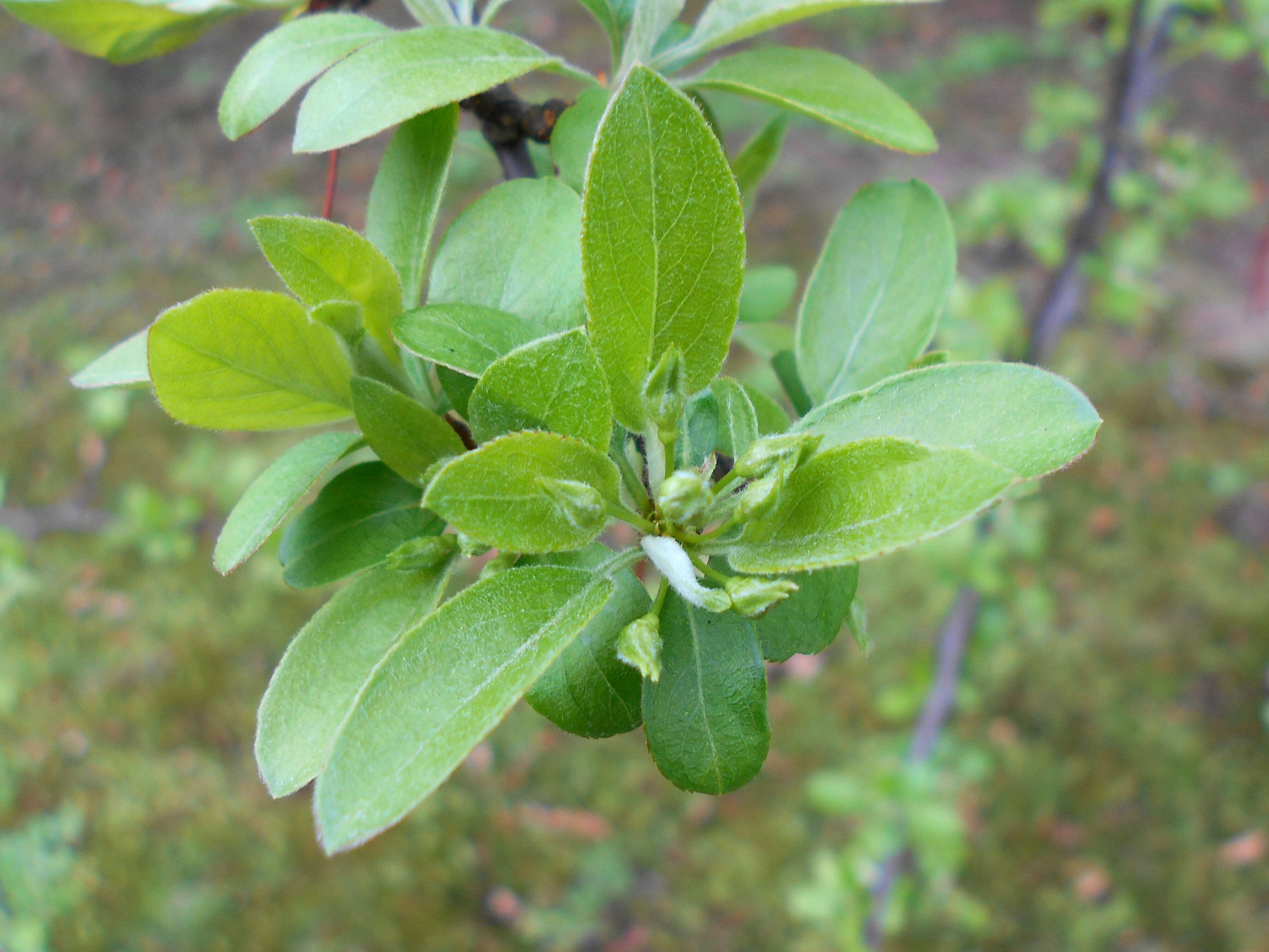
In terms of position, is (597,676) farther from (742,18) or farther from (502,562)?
(742,18)

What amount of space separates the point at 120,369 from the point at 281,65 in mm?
195

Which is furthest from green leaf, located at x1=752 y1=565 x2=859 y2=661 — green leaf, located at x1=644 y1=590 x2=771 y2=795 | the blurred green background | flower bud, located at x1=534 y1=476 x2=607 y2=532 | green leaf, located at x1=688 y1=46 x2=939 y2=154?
the blurred green background

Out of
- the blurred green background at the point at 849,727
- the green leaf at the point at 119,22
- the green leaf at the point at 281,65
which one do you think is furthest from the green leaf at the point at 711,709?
the blurred green background at the point at 849,727

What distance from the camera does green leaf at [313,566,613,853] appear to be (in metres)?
0.34

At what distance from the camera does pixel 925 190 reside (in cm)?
58

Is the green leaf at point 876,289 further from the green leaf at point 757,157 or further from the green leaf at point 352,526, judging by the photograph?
the green leaf at point 352,526

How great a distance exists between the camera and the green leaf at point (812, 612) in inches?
18.7

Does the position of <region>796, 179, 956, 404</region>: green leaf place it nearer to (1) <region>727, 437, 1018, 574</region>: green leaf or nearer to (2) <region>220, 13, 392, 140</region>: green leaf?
(1) <region>727, 437, 1018, 574</region>: green leaf

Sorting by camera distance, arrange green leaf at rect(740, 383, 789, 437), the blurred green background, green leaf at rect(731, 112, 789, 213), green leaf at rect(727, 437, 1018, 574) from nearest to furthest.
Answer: green leaf at rect(727, 437, 1018, 574) < green leaf at rect(740, 383, 789, 437) < green leaf at rect(731, 112, 789, 213) < the blurred green background

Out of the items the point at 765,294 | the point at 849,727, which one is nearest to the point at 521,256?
the point at 765,294

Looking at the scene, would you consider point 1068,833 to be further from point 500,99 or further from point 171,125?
point 171,125

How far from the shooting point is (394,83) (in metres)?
0.43

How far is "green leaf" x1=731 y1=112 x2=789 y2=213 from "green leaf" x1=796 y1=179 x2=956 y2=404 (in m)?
0.09

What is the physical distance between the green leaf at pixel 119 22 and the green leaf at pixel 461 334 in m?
0.33
